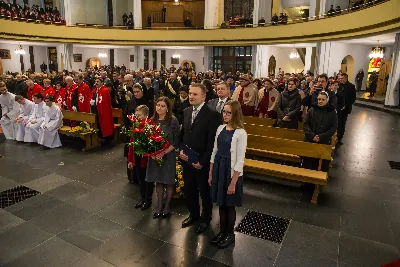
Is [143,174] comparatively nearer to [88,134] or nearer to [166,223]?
[166,223]

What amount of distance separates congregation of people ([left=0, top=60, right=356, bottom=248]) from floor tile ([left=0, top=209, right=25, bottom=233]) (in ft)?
5.87

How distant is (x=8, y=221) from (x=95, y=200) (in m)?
1.25

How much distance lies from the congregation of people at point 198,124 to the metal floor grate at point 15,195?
1764 mm

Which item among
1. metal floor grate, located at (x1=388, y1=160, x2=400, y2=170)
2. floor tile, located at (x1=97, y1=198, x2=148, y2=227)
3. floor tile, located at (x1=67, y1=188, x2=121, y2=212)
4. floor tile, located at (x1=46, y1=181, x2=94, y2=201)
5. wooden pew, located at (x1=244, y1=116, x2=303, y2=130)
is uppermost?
Answer: wooden pew, located at (x1=244, y1=116, x2=303, y2=130)

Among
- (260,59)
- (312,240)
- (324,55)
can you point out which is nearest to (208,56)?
(260,59)

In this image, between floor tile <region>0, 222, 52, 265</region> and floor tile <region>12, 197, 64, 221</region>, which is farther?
floor tile <region>12, 197, 64, 221</region>

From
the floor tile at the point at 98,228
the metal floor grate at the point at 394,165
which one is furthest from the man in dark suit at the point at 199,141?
the metal floor grate at the point at 394,165

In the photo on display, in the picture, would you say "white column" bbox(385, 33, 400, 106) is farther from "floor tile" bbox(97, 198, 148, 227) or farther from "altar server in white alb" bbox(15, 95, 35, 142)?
"altar server in white alb" bbox(15, 95, 35, 142)

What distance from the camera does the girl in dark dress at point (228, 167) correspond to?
340 centimetres

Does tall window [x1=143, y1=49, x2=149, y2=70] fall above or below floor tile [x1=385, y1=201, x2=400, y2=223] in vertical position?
above

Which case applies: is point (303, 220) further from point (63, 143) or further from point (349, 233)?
point (63, 143)

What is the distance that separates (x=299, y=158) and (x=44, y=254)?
15.2 feet

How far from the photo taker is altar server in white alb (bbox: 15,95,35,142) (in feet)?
27.3

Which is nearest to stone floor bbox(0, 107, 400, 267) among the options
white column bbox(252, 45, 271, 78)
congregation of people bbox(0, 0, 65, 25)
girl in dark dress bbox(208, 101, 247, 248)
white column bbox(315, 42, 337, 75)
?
girl in dark dress bbox(208, 101, 247, 248)
